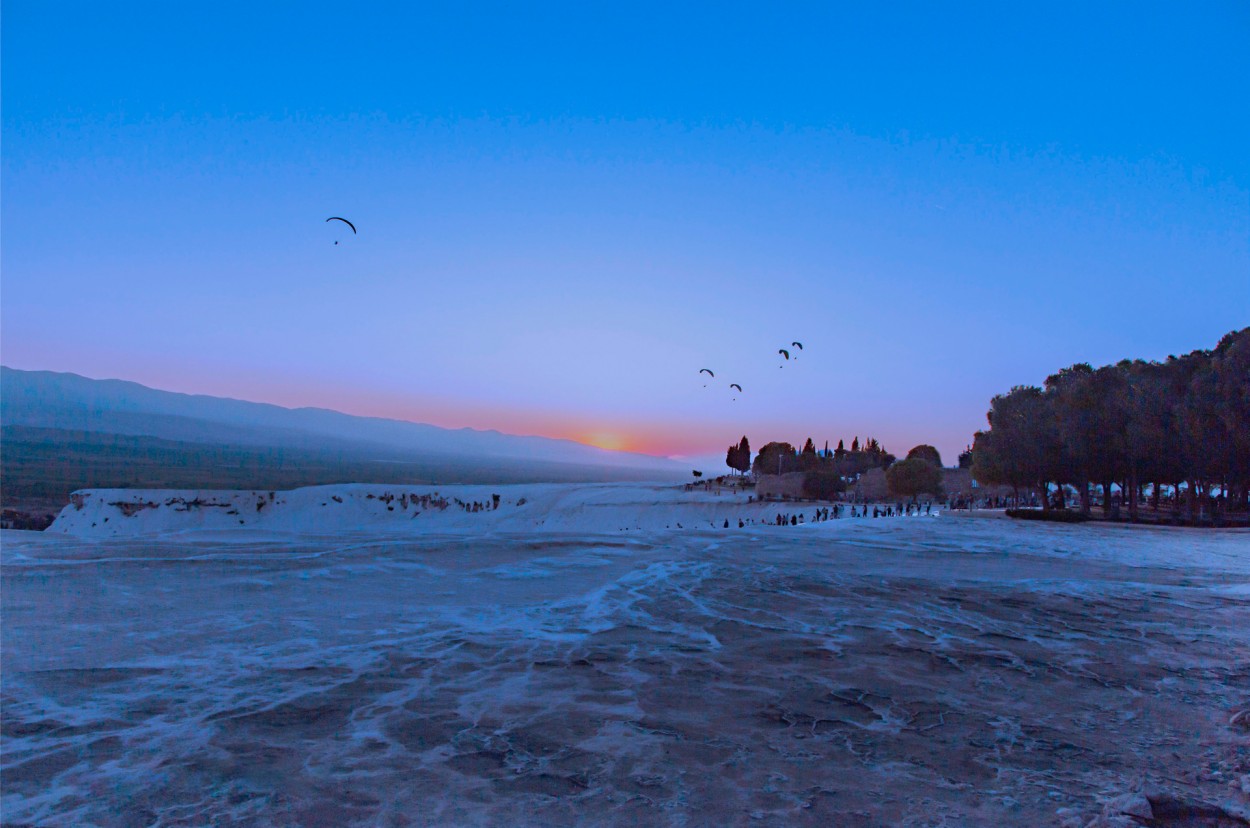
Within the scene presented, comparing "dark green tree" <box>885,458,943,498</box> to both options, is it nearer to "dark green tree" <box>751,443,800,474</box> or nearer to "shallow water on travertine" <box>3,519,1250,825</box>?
"dark green tree" <box>751,443,800,474</box>

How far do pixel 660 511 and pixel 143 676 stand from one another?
50.2 meters

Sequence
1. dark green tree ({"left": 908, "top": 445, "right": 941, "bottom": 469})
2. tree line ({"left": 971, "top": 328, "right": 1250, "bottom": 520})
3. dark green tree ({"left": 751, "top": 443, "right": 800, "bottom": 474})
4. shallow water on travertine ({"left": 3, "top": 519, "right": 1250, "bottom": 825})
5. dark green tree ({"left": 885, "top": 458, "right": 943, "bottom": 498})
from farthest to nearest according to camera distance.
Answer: dark green tree ({"left": 751, "top": 443, "right": 800, "bottom": 474}) < dark green tree ({"left": 908, "top": 445, "right": 941, "bottom": 469}) < dark green tree ({"left": 885, "top": 458, "right": 943, "bottom": 498}) < tree line ({"left": 971, "top": 328, "right": 1250, "bottom": 520}) < shallow water on travertine ({"left": 3, "top": 519, "right": 1250, "bottom": 825})

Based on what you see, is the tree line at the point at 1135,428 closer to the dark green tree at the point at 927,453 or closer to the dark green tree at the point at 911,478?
the dark green tree at the point at 911,478

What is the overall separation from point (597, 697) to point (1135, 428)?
42.8m

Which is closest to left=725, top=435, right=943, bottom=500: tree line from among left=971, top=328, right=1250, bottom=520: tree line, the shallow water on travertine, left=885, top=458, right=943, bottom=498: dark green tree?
left=885, top=458, right=943, bottom=498: dark green tree

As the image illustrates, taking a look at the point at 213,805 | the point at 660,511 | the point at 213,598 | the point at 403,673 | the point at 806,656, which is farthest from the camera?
the point at 660,511

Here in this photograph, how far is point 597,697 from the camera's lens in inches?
279

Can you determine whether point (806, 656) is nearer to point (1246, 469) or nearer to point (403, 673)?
point (403, 673)

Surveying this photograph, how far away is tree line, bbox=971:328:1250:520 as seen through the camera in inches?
1394

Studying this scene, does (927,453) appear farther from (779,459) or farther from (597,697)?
(597,697)

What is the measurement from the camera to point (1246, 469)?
120 ft

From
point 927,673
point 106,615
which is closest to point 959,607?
point 927,673

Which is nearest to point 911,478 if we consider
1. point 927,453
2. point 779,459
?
point 779,459

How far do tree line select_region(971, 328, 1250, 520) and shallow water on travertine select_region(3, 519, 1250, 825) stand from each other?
88.6 ft
